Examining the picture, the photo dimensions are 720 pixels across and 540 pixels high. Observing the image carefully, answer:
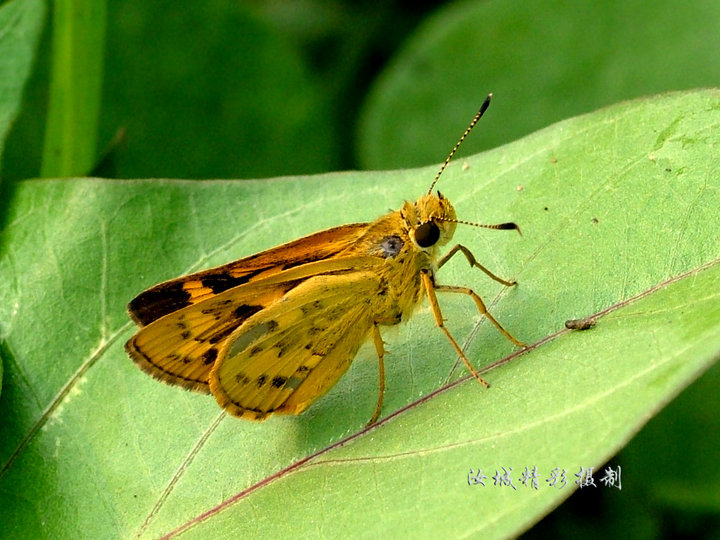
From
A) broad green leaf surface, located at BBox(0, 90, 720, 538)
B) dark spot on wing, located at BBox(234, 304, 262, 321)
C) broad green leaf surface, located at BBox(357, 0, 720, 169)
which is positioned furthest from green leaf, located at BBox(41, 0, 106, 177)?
broad green leaf surface, located at BBox(357, 0, 720, 169)

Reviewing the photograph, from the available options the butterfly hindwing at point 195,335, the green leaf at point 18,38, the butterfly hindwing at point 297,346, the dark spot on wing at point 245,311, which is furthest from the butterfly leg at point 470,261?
the green leaf at point 18,38

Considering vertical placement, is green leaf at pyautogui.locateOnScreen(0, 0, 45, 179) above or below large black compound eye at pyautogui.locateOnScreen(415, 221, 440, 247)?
above

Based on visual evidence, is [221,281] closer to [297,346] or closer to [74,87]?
[297,346]

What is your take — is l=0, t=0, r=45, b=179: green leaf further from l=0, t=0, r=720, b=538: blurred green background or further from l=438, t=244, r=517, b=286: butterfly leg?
l=438, t=244, r=517, b=286: butterfly leg

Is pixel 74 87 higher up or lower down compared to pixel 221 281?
higher up

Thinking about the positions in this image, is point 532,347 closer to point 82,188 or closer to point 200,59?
point 82,188

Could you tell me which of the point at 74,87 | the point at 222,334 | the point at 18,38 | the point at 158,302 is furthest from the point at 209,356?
the point at 74,87
